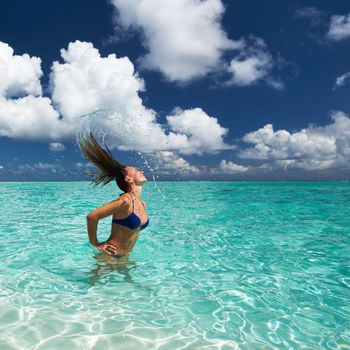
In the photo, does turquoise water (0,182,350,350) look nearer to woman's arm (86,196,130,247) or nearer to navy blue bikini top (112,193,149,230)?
navy blue bikini top (112,193,149,230)

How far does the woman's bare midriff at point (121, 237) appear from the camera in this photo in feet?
17.2

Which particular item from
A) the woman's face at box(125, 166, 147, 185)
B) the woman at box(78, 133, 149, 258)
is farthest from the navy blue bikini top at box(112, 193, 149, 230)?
the woman's face at box(125, 166, 147, 185)

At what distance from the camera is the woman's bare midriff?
17.2 ft

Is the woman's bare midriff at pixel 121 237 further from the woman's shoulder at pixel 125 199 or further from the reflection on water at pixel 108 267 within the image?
the woman's shoulder at pixel 125 199

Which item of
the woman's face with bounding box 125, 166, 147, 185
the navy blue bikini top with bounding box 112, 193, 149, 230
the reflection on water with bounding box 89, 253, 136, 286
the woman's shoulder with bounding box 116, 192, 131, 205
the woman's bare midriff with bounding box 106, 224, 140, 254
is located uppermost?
the woman's face with bounding box 125, 166, 147, 185

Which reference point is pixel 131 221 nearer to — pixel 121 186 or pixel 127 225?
pixel 127 225

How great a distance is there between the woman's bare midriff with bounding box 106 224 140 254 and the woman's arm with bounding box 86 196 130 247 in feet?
1.19

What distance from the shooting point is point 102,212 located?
4.73 meters

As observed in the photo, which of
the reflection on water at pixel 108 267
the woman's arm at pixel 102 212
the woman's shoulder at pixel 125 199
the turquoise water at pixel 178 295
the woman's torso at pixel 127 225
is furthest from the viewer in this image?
the reflection on water at pixel 108 267

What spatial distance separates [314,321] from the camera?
4293 millimetres

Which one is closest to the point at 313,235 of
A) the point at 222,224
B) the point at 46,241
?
the point at 222,224

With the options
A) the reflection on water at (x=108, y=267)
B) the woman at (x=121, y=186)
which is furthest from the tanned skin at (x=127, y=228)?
the reflection on water at (x=108, y=267)

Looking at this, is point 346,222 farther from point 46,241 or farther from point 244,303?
point 46,241

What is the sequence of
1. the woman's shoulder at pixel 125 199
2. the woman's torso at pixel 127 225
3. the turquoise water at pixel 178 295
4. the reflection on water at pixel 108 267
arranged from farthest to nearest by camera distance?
the reflection on water at pixel 108 267 < the woman's torso at pixel 127 225 < the woman's shoulder at pixel 125 199 < the turquoise water at pixel 178 295
